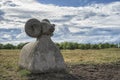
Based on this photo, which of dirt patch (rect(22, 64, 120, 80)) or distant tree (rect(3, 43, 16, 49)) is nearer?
dirt patch (rect(22, 64, 120, 80))

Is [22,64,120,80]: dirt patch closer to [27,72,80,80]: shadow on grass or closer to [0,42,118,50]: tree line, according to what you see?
[27,72,80,80]: shadow on grass

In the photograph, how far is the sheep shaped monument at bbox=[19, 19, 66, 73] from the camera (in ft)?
54.1

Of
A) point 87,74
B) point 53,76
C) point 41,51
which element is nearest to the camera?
point 53,76

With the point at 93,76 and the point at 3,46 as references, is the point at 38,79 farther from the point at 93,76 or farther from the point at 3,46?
the point at 3,46

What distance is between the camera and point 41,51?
16.6 m

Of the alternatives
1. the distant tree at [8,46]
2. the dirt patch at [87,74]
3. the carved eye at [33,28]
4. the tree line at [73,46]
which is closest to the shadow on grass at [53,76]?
the dirt patch at [87,74]

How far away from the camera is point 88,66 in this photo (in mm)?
19547

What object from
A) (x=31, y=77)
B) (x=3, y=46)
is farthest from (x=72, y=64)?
(x=3, y=46)

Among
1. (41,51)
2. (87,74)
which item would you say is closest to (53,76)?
(41,51)

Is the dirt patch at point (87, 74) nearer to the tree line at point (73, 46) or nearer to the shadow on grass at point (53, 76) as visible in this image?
the shadow on grass at point (53, 76)

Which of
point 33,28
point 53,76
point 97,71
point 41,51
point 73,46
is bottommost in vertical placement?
point 73,46

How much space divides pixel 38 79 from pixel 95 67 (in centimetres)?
444

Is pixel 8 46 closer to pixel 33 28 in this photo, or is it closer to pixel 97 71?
pixel 97 71

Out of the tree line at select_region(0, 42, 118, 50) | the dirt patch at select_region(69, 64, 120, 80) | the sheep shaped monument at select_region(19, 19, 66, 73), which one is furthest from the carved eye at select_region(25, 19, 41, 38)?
the tree line at select_region(0, 42, 118, 50)
